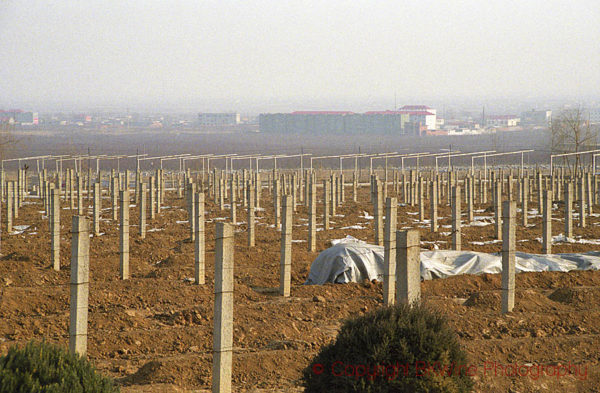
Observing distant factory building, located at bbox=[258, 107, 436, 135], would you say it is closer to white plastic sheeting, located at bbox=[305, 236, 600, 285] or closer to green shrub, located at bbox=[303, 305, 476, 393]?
white plastic sheeting, located at bbox=[305, 236, 600, 285]

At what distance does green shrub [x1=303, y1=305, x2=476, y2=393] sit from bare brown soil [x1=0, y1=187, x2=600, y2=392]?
97 cm

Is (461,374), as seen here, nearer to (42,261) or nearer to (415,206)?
(42,261)

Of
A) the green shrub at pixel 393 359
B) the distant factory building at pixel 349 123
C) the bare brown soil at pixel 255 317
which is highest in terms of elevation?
the distant factory building at pixel 349 123

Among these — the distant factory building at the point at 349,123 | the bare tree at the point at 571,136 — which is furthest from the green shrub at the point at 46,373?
the distant factory building at the point at 349,123

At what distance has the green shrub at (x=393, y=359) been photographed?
216 inches

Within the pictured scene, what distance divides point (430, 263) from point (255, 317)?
14.4 feet

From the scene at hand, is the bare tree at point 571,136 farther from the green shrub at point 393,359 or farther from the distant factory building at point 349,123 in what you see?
the distant factory building at point 349,123

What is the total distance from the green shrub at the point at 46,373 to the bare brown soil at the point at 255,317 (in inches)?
68.7

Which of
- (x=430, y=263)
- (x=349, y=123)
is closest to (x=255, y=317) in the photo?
(x=430, y=263)

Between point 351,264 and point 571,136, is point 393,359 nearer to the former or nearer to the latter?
point 351,264

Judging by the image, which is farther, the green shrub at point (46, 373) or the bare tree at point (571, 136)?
the bare tree at point (571, 136)

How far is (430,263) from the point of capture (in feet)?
42.9

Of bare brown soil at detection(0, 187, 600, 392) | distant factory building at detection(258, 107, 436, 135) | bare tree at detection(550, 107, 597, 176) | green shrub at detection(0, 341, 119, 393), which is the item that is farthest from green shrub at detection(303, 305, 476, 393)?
distant factory building at detection(258, 107, 436, 135)

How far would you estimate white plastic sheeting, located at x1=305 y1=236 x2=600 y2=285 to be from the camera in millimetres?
12789
